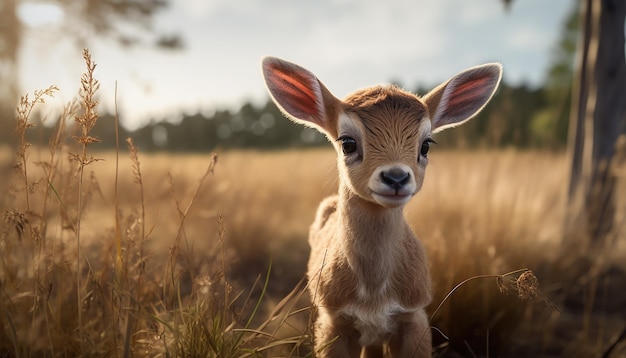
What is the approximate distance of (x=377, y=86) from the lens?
2.56m

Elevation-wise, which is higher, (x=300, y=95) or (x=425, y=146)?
(x=300, y=95)

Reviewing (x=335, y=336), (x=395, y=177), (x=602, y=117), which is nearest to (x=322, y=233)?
(x=335, y=336)

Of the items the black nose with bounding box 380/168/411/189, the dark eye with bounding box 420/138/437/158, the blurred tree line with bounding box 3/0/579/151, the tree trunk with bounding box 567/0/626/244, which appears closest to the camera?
the black nose with bounding box 380/168/411/189

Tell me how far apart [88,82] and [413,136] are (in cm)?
141

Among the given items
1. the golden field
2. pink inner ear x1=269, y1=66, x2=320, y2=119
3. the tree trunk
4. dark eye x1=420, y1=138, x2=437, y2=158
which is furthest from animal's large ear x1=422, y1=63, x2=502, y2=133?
the tree trunk

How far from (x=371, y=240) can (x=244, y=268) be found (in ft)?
9.45

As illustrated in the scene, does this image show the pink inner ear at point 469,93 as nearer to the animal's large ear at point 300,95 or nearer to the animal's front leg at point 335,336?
the animal's large ear at point 300,95

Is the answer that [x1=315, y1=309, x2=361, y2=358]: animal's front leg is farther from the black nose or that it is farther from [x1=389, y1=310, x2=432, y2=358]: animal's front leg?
the black nose

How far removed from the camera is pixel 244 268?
5.01 meters

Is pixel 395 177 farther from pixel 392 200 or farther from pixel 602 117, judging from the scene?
pixel 602 117

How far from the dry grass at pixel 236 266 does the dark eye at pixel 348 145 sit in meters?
0.43

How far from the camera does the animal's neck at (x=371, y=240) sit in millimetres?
2342

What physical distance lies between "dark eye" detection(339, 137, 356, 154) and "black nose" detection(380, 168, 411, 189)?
34cm

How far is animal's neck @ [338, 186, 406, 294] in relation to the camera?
2.34 metres
